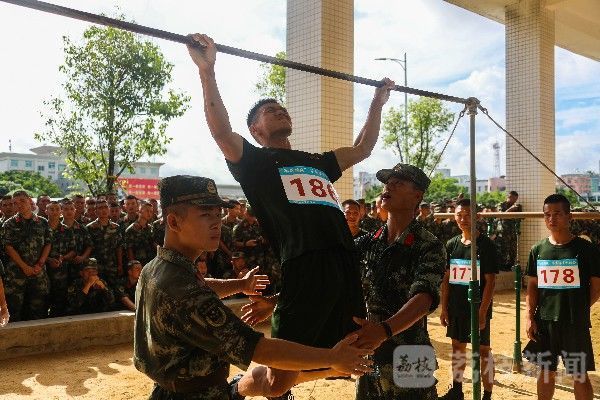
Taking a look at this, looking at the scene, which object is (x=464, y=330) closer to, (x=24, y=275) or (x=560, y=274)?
(x=560, y=274)

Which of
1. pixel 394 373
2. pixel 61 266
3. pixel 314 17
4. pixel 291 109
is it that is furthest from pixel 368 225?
pixel 394 373

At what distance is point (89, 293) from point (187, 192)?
607 cm

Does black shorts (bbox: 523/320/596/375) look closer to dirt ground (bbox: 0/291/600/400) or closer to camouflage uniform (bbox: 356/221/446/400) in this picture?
dirt ground (bbox: 0/291/600/400)

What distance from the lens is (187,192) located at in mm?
1930

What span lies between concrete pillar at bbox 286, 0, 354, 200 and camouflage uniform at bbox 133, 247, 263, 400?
18.0ft

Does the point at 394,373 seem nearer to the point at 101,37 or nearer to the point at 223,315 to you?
the point at 223,315

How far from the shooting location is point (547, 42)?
1195cm

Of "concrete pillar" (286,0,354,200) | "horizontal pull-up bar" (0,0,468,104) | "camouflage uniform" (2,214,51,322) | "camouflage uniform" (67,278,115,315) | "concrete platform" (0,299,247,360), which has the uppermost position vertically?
"concrete pillar" (286,0,354,200)

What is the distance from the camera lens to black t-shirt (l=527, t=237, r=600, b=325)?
162 inches

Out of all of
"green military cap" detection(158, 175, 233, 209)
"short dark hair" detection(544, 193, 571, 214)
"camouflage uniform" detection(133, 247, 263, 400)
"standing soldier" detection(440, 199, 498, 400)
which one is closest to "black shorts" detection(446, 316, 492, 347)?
"standing soldier" detection(440, 199, 498, 400)

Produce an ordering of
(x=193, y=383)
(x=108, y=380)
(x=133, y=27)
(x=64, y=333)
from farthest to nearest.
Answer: (x=64, y=333) < (x=108, y=380) < (x=133, y=27) < (x=193, y=383)

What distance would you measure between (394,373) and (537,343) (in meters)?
2.20

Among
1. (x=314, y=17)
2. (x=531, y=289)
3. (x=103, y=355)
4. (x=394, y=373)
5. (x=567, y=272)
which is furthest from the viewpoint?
(x=314, y=17)

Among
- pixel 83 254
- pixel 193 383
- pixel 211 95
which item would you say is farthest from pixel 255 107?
pixel 83 254
